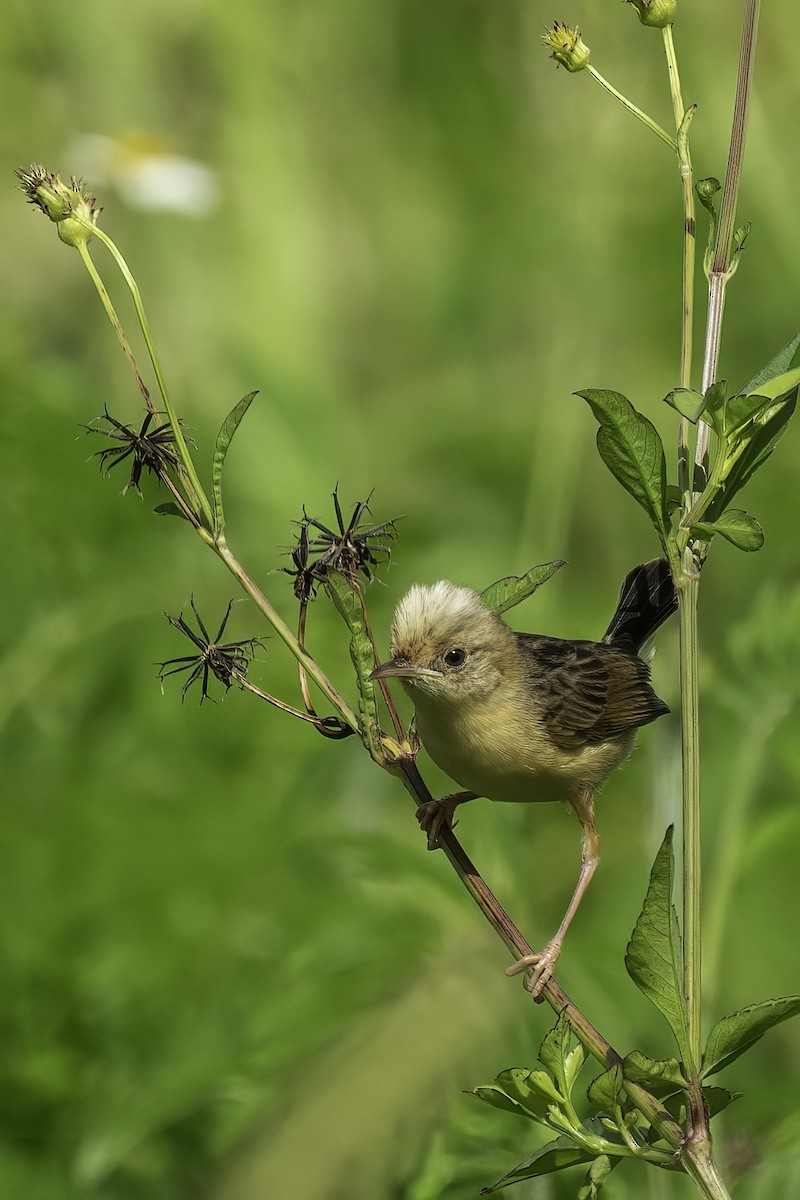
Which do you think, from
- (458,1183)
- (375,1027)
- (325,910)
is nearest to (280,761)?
(325,910)

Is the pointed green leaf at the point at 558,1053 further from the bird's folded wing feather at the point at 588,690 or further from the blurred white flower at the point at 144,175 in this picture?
the blurred white flower at the point at 144,175

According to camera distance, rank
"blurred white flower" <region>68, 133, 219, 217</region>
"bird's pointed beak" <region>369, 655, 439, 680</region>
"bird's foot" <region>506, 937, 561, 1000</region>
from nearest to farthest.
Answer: "bird's foot" <region>506, 937, 561, 1000</region>
"bird's pointed beak" <region>369, 655, 439, 680</region>
"blurred white flower" <region>68, 133, 219, 217</region>

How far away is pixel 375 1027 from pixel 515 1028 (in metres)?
0.29

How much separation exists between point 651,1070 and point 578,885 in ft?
2.98

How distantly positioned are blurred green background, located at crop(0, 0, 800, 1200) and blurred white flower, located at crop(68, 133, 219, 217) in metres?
0.03

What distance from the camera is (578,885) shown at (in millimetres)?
2529

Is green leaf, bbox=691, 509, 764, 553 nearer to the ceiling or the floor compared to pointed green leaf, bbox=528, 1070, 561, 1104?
nearer to the ceiling

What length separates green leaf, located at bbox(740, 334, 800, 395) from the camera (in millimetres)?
1634

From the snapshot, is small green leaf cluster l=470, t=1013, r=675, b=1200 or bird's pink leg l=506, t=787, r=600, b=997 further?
bird's pink leg l=506, t=787, r=600, b=997

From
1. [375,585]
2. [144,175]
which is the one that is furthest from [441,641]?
[144,175]

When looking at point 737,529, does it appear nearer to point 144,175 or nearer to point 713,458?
point 713,458

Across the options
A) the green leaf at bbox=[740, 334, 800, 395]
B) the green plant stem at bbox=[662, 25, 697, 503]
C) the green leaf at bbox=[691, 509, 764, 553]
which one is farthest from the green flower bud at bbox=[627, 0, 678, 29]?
the green leaf at bbox=[691, 509, 764, 553]

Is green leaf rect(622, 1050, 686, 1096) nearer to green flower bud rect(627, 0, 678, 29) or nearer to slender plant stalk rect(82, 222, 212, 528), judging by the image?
slender plant stalk rect(82, 222, 212, 528)

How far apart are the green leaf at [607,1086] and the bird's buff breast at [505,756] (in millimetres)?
876
